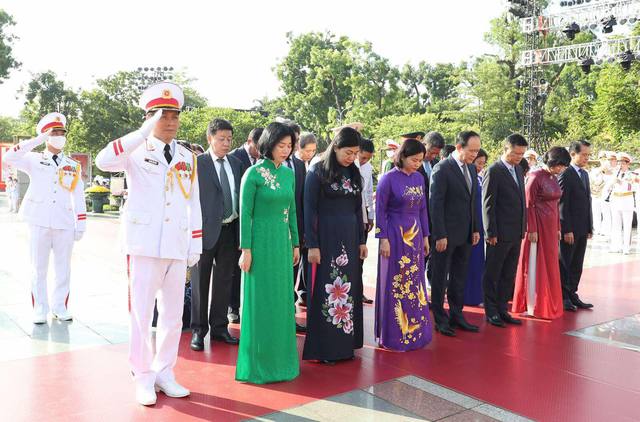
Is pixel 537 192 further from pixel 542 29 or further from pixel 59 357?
pixel 542 29

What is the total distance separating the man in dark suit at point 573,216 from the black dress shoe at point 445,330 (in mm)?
1722

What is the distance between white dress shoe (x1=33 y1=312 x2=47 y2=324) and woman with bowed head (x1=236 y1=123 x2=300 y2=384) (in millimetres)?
2211

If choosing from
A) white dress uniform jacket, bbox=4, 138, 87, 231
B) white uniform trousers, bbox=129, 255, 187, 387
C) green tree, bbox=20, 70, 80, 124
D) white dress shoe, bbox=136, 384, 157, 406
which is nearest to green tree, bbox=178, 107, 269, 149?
green tree, bbox=20, 70, 80, 124

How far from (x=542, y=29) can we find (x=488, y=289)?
1782cm

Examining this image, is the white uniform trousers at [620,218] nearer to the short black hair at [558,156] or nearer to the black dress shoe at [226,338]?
the short black hair at [558,156]

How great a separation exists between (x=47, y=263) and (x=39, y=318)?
470mm

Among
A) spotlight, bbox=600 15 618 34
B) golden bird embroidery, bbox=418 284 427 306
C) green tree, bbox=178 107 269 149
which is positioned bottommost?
golden bird embroidery, bbox=418 284 427 306

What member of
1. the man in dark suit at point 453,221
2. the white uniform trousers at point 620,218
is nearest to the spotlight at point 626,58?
the white uniform trousers at point 620,218

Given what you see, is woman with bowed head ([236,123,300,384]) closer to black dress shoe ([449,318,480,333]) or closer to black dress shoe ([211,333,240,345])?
black dress shoe ([211,333,240,345])

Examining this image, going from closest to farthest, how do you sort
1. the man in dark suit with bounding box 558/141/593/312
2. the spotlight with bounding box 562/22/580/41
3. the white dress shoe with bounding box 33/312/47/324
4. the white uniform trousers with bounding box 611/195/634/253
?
the white dress shoe with bounding box 33/312/47/324 < the man in dark suit with bounding box 558/141/593/312 < the white uniform trousers with bounding box 611/195/634/253 < the spotlight with bounding box 562/22/580/41

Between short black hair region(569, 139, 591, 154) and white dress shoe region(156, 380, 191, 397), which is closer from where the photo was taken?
white dress shoe region(156, 380, 191, 397)

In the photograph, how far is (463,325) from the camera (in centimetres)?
482

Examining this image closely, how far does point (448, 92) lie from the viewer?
43.4 meters

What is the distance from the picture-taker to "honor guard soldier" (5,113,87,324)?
4.62m
